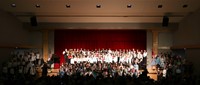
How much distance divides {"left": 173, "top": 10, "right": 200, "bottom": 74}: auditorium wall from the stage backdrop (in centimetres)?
349

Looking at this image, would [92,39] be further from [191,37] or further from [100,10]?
[191,37]

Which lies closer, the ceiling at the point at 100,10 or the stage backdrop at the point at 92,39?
the ceiling at the point at 100,10

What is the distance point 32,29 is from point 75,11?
461 centimetres

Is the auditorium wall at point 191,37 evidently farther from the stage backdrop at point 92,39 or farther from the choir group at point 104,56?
the stage backdrop at point 92,39

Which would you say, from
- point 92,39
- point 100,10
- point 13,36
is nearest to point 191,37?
point 100,10

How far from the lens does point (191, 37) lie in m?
18.0

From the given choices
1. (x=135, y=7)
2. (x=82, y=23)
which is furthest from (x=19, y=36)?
(x=135, y=7)

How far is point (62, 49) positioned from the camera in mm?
21969

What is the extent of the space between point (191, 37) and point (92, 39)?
7.21 m

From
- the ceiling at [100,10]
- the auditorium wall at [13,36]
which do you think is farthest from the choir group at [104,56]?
the auditorium wall at [13,36]

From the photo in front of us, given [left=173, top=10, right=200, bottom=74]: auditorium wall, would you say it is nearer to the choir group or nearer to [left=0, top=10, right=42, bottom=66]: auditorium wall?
the choir group

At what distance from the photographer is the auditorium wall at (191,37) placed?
16859 mm

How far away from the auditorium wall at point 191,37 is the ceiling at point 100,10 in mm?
450

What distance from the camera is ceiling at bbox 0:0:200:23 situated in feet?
55.5
